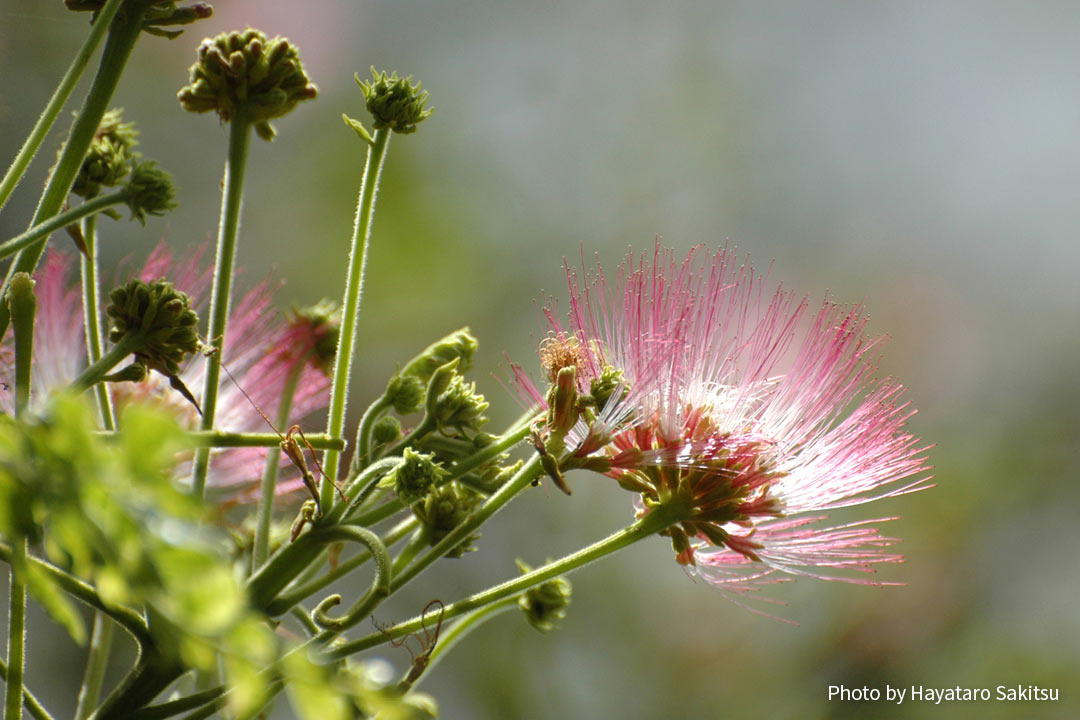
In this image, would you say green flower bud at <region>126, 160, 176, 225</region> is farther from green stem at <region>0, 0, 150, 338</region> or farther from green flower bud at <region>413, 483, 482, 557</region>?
green flower bud at <region>413, 483, 482, 557</region>

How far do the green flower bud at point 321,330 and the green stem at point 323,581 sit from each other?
23cm

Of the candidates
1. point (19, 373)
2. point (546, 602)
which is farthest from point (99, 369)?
point (546, 602)

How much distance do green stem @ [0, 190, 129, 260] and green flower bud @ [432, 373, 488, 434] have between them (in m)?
0.25

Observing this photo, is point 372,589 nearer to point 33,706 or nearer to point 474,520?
point 474,520

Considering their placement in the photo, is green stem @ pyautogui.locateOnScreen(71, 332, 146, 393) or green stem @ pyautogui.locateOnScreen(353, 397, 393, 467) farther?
green stem @ pyautogui.locateOnScreen(353, 397, 393, 467)

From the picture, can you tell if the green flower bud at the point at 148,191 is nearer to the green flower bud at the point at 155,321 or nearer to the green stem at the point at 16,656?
the green flower bud at the point at 155,321

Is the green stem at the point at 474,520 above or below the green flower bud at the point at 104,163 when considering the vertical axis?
below

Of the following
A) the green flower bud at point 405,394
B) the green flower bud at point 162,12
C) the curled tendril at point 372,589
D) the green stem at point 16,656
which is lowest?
the green stem at point 16,656

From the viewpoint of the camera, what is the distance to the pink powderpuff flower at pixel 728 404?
0.73 metres

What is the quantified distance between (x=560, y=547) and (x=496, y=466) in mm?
2013

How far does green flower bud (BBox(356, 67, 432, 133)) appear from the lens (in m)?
0.75

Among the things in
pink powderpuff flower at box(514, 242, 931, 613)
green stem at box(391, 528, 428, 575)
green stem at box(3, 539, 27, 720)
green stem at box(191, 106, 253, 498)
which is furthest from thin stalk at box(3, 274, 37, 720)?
pink powderpuff flower at box(514, 242, 931, 613)

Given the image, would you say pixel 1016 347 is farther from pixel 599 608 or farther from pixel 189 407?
pixel 189 407

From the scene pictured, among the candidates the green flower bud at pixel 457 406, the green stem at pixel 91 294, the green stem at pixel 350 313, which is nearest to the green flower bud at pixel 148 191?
the green stem at pixel 91 294
